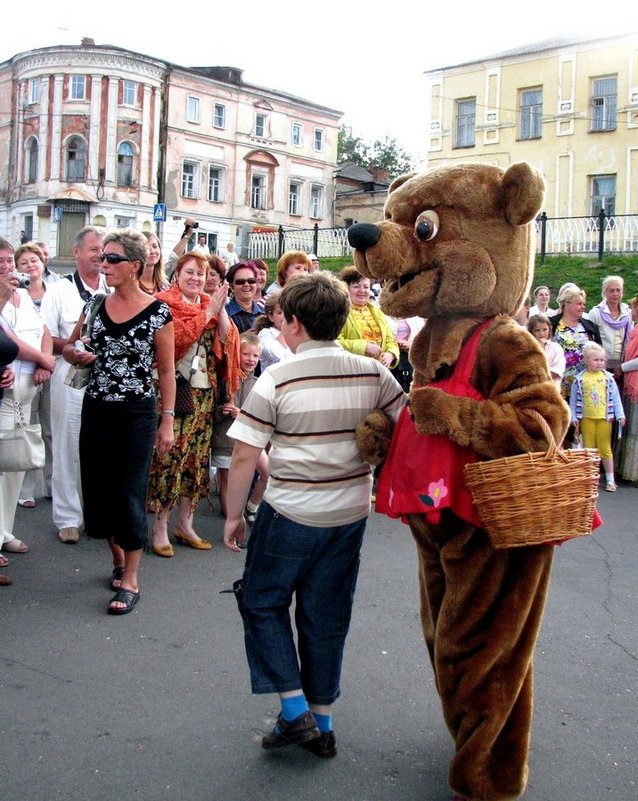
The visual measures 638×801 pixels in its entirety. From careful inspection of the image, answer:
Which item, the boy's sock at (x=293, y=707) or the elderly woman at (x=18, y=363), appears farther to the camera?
the elderly woman at (x=18, y=363)

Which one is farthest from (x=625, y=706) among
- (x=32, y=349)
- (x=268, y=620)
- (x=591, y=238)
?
(x=591, y=238)

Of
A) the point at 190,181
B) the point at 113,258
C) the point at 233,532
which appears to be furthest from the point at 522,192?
the point at 190,181

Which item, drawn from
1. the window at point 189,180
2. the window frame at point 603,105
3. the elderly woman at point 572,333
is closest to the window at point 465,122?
the window frame at point 603,105

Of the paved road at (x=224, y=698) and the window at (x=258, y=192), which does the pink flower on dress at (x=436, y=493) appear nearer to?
the paved road at (x=224, y=698)

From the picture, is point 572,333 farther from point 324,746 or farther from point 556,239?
point 556,239

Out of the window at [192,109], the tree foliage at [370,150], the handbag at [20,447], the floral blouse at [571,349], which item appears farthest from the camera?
the tree foliage at [370,150]

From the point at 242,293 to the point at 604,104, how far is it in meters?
28.6

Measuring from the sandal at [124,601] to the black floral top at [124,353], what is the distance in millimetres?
1146

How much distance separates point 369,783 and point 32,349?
360 cm

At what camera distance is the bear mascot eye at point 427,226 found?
3.12 meters

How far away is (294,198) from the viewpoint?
50188 mm

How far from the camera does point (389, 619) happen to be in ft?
15.9

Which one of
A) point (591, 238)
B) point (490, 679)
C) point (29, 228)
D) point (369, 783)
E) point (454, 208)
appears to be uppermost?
point (29, 228)

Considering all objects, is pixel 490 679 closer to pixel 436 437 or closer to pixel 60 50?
pixel 436 437
